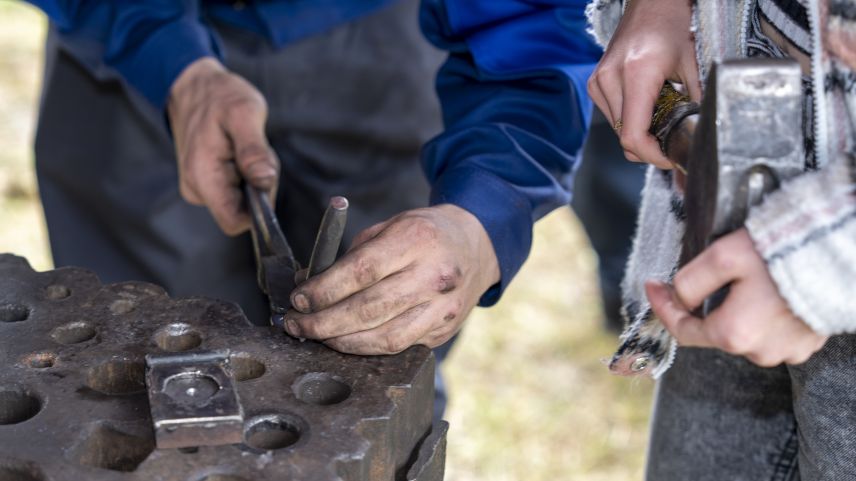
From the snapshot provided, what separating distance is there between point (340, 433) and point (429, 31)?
2.21 feet

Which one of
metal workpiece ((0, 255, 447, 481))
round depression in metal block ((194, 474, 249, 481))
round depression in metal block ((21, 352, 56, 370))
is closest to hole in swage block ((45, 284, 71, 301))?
metal workpiece ((0, 255, 447, 481))

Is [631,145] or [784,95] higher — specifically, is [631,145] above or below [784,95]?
below

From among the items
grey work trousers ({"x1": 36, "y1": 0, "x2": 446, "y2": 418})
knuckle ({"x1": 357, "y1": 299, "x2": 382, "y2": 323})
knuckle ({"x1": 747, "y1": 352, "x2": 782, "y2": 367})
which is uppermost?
knuckle ({"x1": 747, "y1": 352, "x2": 782, "y2": 367})

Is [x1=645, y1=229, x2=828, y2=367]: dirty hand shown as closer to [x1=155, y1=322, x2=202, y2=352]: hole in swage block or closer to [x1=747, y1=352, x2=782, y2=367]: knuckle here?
[x1=747, y1=352, x2=782, y2=367]: knuckle

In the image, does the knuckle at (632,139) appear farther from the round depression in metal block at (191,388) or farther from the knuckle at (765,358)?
the round depression in metal block at (191,388)

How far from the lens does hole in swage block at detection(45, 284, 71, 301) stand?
1007mm

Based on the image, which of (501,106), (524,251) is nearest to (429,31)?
(501,106)

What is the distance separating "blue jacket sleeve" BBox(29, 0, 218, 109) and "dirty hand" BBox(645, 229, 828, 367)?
3.09ft

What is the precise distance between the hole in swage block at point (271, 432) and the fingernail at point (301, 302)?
0.13 m

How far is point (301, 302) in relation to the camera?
3.08 ft

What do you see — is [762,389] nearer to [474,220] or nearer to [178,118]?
[474,220]

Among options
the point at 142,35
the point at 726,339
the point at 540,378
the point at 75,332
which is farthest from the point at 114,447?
the point at 540,378

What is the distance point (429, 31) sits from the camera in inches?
53.2

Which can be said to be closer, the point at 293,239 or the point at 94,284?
the point at 94,284
